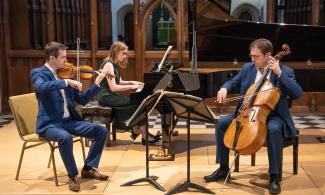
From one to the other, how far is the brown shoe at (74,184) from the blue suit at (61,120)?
0.05 metres

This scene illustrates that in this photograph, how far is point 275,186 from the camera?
4180mm

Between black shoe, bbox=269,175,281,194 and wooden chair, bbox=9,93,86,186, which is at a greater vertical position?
wooden chair, bbox=9,93,86,186

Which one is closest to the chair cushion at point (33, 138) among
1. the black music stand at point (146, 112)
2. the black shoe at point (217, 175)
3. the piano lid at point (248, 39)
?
the black music stand at point (146, 112)

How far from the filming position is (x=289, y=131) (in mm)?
4344

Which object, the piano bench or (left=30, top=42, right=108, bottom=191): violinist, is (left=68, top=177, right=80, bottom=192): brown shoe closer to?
(left=30, top=42, right=108, bottom=191): violinist

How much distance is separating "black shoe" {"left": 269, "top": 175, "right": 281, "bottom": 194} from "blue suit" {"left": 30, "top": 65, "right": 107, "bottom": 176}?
1.56 metres

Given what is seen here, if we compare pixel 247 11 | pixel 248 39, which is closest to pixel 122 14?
pixel 247 11

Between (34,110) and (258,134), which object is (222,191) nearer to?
(258,134)

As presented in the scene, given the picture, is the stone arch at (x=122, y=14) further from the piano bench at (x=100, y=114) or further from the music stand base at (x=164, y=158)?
the music stand base at (x=164, y=158)

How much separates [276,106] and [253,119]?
0.36 m

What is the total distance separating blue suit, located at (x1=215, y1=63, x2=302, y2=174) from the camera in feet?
13.6

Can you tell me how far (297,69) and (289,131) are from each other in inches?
70.9

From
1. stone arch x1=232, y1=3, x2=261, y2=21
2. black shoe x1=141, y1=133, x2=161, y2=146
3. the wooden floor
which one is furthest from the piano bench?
stone arch x1=232, y1=3, x2=261, y2=21

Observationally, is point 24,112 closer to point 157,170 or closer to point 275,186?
point 157,170
